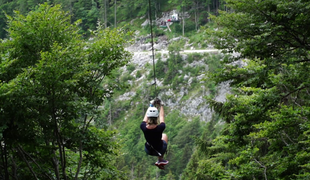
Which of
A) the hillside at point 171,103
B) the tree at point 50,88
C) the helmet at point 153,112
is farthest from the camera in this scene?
the hillside at point 171,103

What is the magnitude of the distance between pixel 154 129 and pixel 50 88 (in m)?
2.79

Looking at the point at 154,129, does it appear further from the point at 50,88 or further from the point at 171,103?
the point at 171,103

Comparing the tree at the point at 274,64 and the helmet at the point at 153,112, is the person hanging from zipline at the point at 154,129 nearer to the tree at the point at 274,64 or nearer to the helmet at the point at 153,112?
the helmet at the point at 153,112

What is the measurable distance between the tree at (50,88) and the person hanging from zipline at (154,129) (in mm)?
1964

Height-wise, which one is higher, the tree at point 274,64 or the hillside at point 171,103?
the tree at point 274,64

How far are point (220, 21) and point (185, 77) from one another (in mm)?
37447

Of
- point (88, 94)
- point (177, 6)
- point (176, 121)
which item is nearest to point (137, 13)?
point (177, 6)

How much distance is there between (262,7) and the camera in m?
7.03

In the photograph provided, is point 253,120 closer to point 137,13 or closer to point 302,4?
point 302,4

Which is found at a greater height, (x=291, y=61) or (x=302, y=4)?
(x=302, y=4)

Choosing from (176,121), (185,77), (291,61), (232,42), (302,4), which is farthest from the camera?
(185,77)

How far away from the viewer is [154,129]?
18.4 ft

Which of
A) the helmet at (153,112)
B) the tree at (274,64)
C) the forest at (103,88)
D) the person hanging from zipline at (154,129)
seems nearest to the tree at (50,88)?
the forest at (103,88)

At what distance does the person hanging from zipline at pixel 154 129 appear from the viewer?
216 inches
